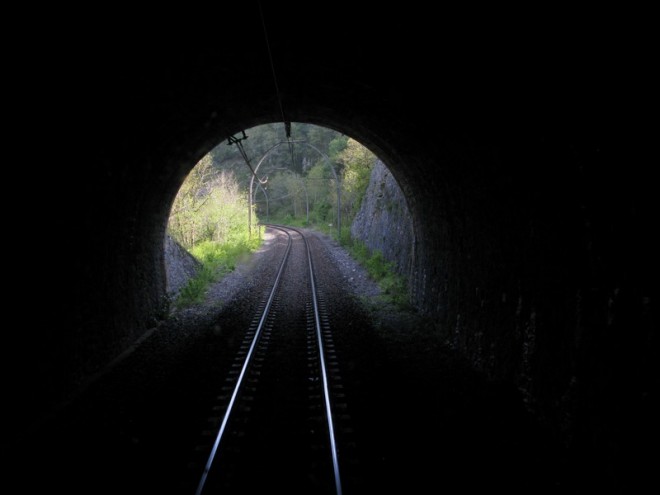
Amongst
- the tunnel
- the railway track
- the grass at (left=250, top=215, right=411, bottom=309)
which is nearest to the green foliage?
the grass at (left=250, top=215, right=411, bottom=309)

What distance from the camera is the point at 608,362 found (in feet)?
11.5

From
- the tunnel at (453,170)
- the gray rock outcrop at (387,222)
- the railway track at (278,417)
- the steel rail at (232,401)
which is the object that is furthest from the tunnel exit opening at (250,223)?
the railway track at (278,417)

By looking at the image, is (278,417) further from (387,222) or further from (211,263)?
(211,263)

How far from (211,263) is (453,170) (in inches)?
506

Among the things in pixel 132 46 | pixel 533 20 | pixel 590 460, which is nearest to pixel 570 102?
pixel 533 20

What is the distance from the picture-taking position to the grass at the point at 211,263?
38.7ft

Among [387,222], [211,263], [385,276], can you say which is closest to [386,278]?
[385,276]

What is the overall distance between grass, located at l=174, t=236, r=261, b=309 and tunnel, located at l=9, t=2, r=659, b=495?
136 inches

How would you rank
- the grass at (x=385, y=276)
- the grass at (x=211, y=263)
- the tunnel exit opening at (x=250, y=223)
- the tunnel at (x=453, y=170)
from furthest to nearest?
the tunnel exit opening at (x=250, y=223) < the grass at (x=211, y=263) < the grass at (x=385, y=276) < the tunnel at (x=453, y=170)

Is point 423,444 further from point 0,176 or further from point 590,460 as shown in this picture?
point 0,176

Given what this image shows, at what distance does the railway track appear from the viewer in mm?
3670

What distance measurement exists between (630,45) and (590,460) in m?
3.18

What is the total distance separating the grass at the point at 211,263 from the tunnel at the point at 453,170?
3.45m

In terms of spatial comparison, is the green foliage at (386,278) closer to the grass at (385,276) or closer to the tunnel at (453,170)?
the grass at (385,276)
